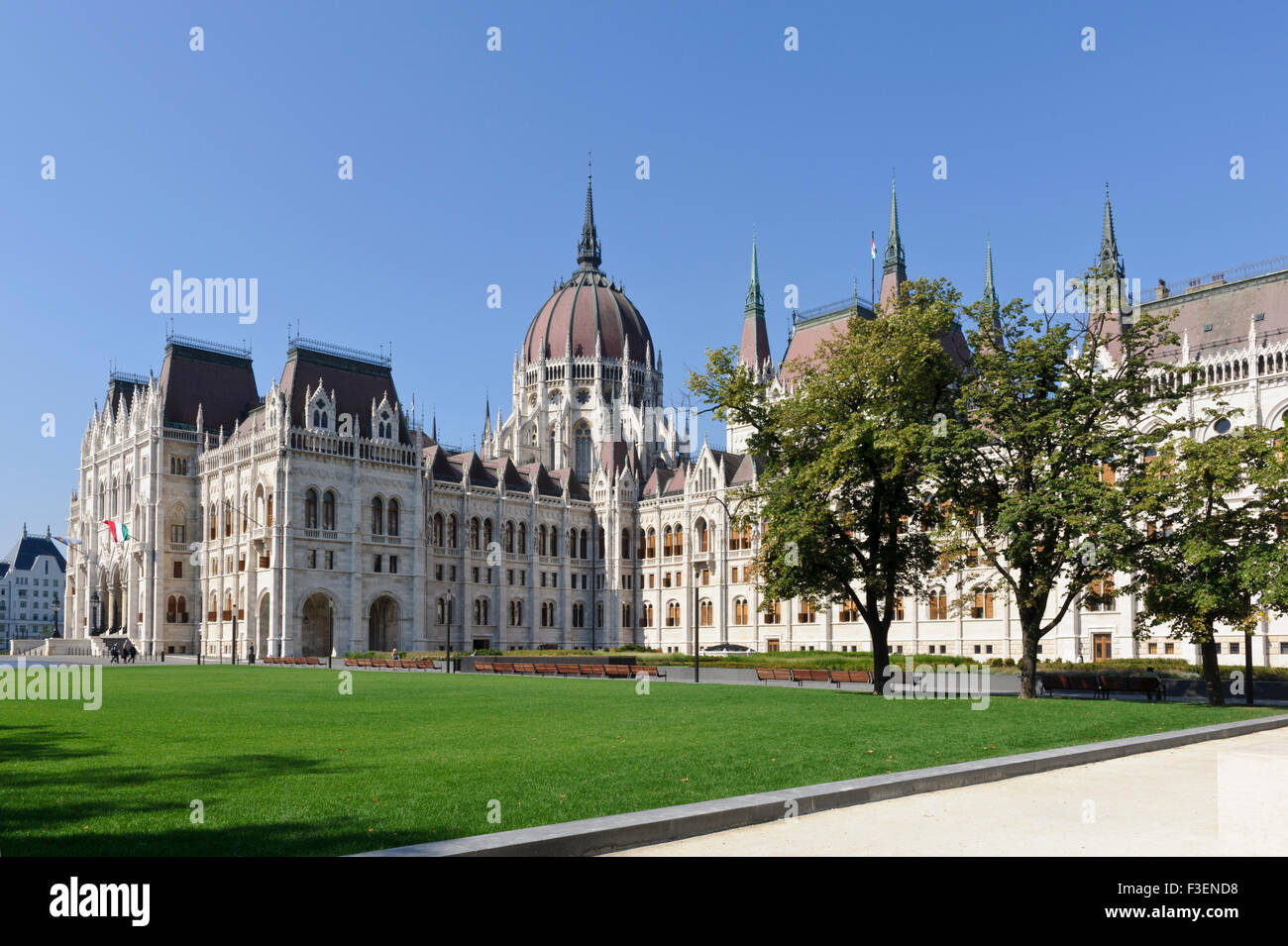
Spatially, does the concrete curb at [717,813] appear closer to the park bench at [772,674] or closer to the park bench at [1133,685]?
the park bench at [1133,685]

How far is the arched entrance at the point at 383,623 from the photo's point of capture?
8069 cm

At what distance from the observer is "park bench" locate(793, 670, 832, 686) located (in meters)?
41.0

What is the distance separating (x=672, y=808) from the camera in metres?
11.2

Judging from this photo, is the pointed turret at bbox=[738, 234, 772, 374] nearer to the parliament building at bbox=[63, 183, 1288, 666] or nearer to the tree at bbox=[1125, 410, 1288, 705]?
the parliament building at bbox=[63, 183, 1288, 666]

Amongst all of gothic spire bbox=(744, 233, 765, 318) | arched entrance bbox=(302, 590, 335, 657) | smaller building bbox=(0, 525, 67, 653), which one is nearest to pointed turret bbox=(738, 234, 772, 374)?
gothic spire bbox=(744, 233, 765, 318)

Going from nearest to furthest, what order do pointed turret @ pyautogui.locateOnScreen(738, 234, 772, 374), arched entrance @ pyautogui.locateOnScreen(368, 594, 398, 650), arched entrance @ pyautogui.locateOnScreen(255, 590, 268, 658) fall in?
arched entrance @ pyautogui.locateOnScreen(255, 590, 268, 658), arched entrance @ pyautogui.locateOnScreen(368, 594, 398, 650), pointed turret @ pyautogui.locateOnScreen(738, 234, 772, 374)

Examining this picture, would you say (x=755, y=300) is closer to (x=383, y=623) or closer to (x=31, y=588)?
(x=383, y=623)

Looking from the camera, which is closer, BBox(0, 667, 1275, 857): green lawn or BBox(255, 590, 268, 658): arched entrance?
BBox(0, 667, 1275, 857): green lawn

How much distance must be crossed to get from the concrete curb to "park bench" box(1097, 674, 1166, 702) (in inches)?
712

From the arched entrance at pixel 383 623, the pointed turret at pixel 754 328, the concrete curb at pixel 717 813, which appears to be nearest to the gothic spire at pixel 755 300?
the pointed turret at pixel 754 328

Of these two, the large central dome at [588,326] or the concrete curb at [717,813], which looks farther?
the large central dome at [588,326]

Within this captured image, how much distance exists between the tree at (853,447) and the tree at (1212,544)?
6520 mm

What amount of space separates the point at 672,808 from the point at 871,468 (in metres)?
24.9

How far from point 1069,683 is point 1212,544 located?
1072 centimetres
